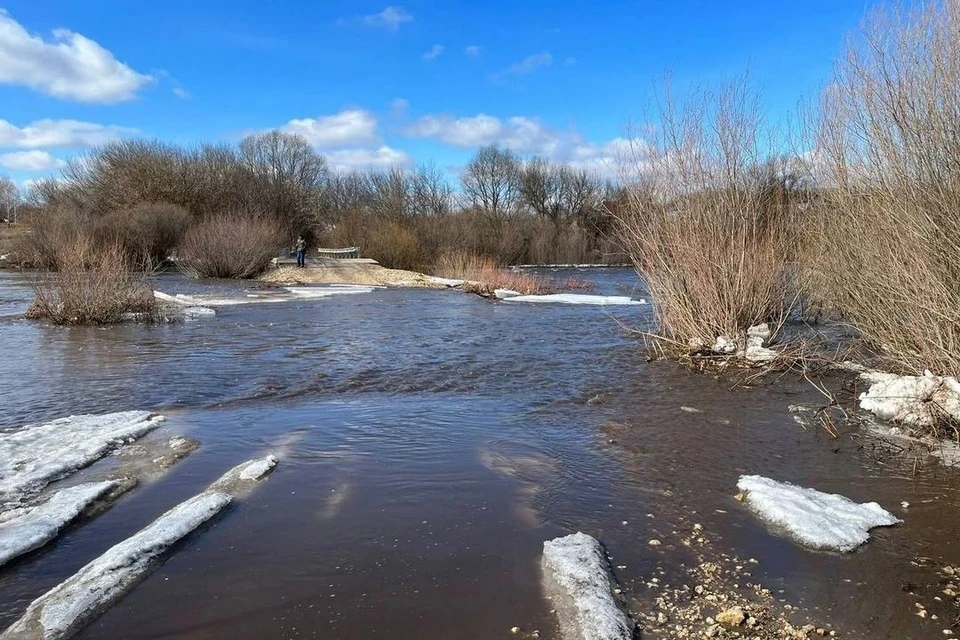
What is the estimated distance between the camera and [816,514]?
4.79m

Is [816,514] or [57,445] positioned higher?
[57,445]

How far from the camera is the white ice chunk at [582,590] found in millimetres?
3346

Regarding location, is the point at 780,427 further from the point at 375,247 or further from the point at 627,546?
the point at 375,247

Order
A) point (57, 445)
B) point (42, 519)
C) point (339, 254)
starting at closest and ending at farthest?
point (42, 519), point (57, 445), point (339, 254)

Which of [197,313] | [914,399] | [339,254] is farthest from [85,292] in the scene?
[339,254]

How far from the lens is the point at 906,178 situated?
A: 712 cm

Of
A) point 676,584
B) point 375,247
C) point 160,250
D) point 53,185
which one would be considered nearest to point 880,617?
point 676,584

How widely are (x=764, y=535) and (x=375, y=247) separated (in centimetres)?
3941

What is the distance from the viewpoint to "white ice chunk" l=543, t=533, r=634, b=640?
11.0 feet

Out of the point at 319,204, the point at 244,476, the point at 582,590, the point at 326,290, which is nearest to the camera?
the point at 582,590

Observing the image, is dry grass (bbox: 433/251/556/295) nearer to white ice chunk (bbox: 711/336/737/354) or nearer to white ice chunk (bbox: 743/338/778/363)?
white ice chunk (bbox: 711/336/737/354)

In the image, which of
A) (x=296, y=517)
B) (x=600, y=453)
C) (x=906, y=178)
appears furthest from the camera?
(x=906, y=178)

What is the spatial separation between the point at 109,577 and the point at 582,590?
108 inches

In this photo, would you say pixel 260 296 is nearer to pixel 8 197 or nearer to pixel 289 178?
pixel 289 178
